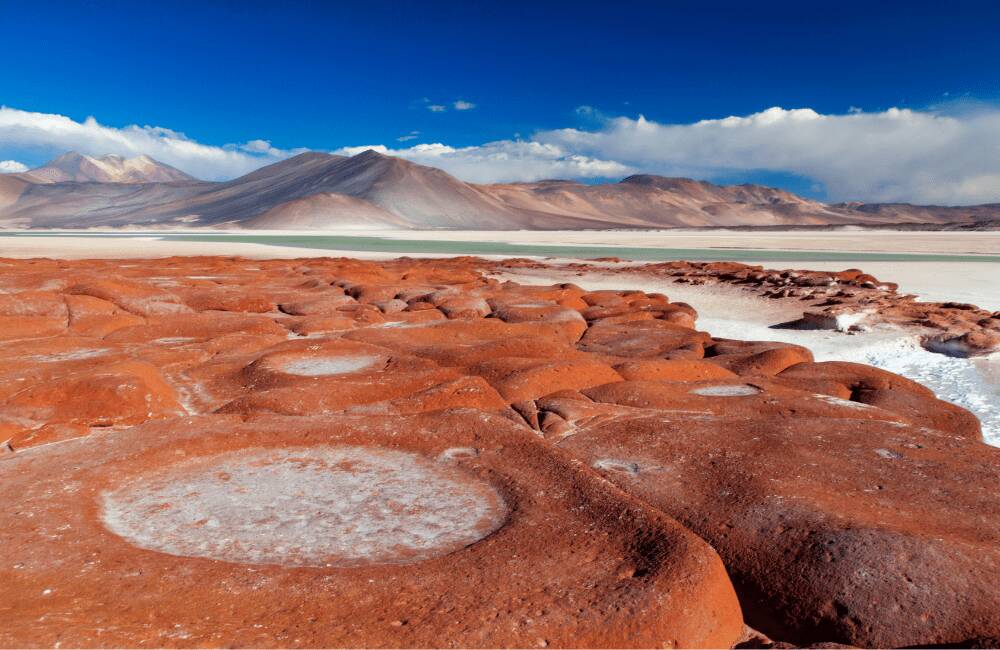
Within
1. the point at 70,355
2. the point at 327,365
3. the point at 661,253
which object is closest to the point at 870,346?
the point at 327,365

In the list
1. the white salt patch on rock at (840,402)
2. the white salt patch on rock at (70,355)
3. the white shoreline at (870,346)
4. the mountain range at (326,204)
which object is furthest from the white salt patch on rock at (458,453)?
the mountain range at (326,204)

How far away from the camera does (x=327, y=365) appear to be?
23.2ft

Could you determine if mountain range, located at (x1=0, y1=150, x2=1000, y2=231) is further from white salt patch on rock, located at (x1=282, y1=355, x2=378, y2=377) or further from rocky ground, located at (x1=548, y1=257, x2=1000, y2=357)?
white salt patch on rock, located at (x1=282, y1=355, x2=378, y2=377)

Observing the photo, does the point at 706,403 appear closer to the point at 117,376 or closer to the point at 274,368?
the point at 274,368

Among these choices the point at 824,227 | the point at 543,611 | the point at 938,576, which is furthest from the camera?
the point at 824,227

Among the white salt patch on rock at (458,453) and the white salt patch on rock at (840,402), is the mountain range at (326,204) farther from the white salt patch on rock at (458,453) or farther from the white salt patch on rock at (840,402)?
the white salt patch on rock at (458,453)

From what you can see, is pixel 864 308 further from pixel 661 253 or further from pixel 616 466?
pixel 661 253

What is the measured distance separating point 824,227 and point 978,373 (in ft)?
439

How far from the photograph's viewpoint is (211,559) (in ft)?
10.5

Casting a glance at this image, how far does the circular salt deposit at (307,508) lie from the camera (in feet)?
11.0

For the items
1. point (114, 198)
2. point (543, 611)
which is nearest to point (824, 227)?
point (543, 611)

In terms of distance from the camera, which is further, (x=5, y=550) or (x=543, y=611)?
(x=5, y=550)

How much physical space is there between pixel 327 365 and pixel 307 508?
3.38 metres

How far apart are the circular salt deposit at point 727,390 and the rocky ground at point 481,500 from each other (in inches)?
1.5
